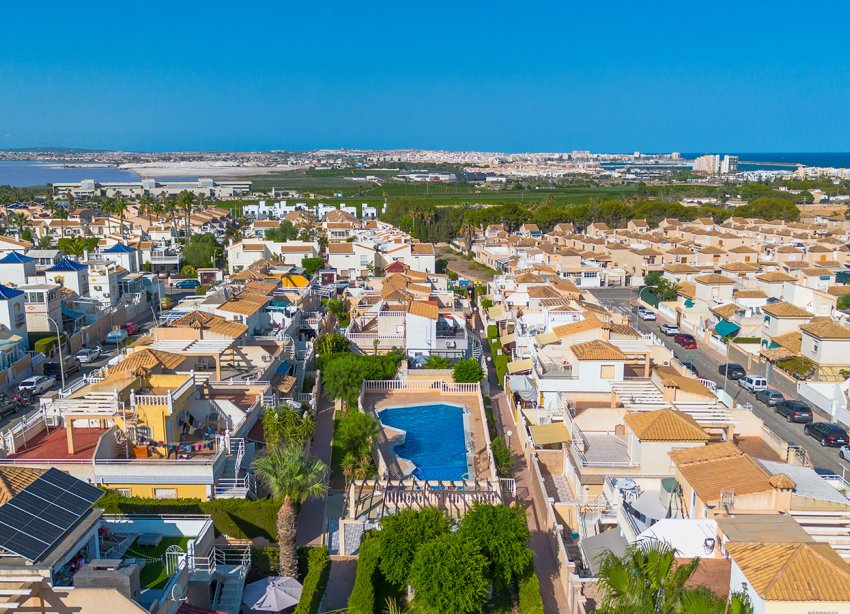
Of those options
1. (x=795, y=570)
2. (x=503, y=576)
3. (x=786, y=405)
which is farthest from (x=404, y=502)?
(x=786, y=405)

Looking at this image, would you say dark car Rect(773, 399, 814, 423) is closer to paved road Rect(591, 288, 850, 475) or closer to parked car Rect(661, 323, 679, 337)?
paved road Rect(591, 288, 850, 475)

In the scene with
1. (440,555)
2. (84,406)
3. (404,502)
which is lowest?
(404,502)

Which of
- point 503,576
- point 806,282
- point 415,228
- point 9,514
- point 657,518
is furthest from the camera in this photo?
point 415,228

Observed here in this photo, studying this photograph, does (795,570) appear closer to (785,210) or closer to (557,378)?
(557,378)

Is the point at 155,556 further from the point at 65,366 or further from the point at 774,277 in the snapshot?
the point at 774,277

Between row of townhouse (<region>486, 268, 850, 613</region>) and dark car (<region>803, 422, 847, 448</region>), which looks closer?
row of townhouse (<region>486, 268, 850, 613</region>)

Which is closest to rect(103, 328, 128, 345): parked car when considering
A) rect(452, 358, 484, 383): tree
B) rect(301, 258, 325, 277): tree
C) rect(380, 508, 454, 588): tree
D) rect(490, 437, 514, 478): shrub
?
rect(301, 258, 325, 277): tree

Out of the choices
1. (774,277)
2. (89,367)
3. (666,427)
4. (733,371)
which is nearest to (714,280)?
(774,277)
